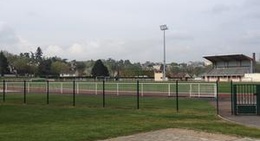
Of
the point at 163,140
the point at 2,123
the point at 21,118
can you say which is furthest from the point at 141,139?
the point at 21,118

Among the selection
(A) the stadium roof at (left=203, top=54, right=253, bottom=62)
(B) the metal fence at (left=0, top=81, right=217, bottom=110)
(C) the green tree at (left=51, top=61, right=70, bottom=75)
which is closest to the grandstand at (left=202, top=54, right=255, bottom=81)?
(A) the stadium roof at (left=203, top=54, right=253, bottom=62)

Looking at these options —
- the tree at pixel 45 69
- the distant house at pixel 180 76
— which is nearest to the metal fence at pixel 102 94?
the distant house at pixel 180 76

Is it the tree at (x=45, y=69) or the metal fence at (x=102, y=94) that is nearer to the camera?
the metal fence at (x=102, y=94)

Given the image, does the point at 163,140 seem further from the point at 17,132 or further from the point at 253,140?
the point at 17,132

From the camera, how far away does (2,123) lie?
16.1m

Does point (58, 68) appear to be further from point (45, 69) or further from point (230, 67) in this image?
point (230, 67)

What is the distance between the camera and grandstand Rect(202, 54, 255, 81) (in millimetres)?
135250

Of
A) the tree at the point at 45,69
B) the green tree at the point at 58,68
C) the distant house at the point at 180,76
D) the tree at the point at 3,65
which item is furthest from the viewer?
the green tree at the point at 58,68

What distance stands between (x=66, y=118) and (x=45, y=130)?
14.6 ft

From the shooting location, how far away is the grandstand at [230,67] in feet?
444

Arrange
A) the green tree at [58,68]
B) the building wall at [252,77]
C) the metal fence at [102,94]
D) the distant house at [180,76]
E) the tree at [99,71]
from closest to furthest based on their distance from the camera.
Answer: the metal fence at [102,94]
the building wall at [252,77]
the distant house at [180,76]
the tree at [99,71]
the green tree at [58,68]

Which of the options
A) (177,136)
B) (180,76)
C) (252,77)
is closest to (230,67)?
(252,77)

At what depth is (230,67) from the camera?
5576 inches

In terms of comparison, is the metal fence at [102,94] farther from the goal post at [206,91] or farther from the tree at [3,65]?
the tree at [3,65]
